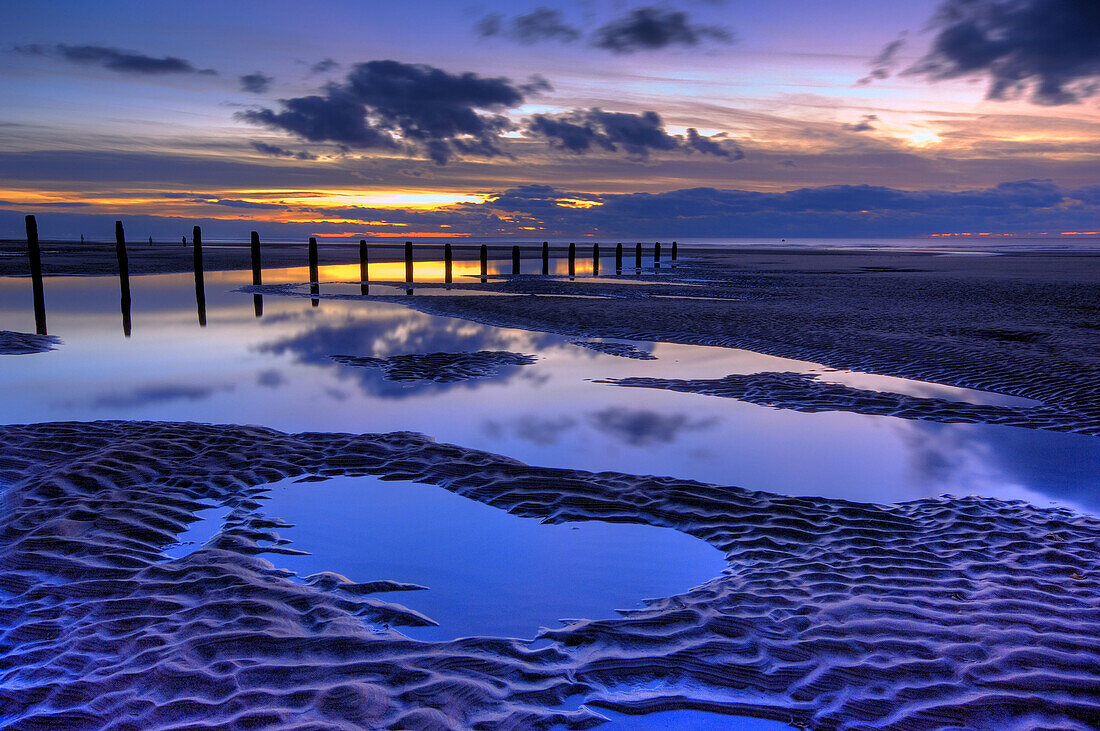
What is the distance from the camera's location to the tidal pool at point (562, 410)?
7223 mm

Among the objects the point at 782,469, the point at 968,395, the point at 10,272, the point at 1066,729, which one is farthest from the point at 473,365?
the point at 10,272

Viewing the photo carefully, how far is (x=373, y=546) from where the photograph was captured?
17.9ft

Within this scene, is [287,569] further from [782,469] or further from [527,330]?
[527,330]

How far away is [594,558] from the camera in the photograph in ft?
17.3

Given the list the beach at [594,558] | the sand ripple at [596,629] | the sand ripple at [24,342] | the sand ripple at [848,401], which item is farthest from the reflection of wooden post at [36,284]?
the sand ripple at [848,401]

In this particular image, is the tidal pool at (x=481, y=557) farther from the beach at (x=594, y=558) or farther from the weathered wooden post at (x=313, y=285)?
the weathered wooden post at (x=313, y=285)

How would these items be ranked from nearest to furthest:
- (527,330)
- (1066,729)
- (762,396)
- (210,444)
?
1. (1066,729)
2. (210,444)
3. (762,396)
4. (527,330)

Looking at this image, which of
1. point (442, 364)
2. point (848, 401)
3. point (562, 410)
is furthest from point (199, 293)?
point (848, 401)

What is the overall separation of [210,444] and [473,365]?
5650 mm

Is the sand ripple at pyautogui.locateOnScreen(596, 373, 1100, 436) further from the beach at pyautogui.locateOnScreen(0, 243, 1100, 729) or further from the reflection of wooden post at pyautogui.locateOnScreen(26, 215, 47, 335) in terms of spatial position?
the reflection of wooden post at pyautogui.locateOnScreen(26, 215, 47, 335)

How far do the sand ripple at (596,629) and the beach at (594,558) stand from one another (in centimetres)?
2

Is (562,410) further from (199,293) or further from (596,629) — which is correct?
(199,293)

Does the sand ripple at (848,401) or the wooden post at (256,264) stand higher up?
the wooden post at (256,264)

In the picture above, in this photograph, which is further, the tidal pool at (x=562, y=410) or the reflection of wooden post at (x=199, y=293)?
the reflection of wooden post at (x=199, y=293)
